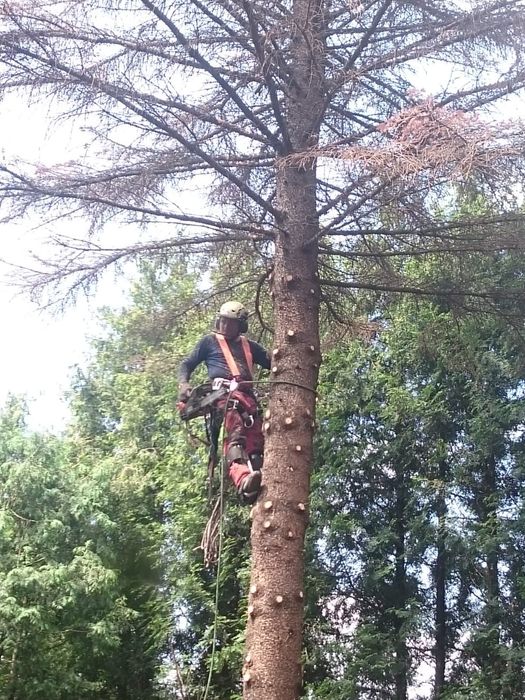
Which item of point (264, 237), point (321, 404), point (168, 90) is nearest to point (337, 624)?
point (321, 404)

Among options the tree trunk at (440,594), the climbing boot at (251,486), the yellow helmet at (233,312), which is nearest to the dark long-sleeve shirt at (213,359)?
the yellow helmet at (233,312)

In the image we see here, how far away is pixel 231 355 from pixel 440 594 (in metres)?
4.70

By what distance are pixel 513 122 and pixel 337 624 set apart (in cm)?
619

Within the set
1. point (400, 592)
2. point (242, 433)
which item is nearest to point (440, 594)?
point (400, 592)

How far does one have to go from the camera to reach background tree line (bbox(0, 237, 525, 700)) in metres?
7.19

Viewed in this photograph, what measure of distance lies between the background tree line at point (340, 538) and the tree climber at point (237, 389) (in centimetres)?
133

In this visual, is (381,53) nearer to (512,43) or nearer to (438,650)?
(512,43)

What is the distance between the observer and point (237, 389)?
430cm

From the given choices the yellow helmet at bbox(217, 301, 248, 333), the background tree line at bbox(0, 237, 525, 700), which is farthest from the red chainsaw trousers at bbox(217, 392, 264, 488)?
the background tree line at bbox(0, 237, 525, 700)

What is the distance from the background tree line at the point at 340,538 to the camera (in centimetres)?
719

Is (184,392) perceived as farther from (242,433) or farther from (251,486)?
(251,486)

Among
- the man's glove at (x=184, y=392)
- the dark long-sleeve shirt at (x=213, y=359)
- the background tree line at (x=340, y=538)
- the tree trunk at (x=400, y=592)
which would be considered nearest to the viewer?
the man's glove at (x=184, y=392)

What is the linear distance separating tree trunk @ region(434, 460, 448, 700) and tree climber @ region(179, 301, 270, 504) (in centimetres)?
377

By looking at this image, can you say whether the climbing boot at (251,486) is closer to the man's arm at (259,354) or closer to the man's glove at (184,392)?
the man's glove at (184,392)
